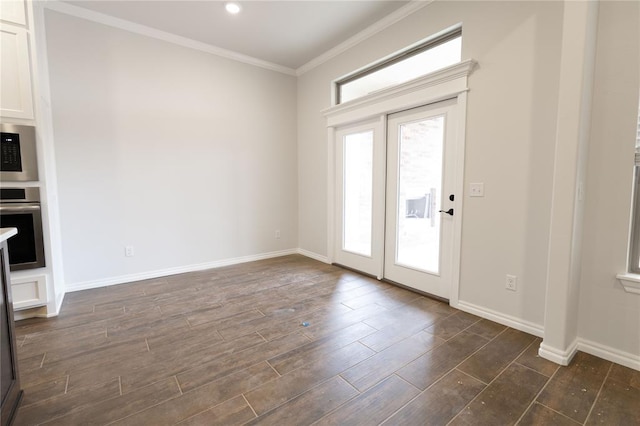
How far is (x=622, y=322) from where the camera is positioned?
1.93 meters

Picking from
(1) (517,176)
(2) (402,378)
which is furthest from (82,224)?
(1) (517,176)

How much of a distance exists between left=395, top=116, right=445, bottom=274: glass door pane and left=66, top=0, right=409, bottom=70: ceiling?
1323 millimetres

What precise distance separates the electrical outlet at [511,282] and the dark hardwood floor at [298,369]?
1.13ft

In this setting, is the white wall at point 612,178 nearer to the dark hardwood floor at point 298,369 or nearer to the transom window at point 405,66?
the dark hardwood floor at point 298,369

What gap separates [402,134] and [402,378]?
247 centimetres

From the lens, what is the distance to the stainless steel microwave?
7.59 feet

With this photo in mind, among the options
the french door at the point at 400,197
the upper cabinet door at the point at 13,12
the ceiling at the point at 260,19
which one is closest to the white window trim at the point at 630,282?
the french door at the point at 400,197

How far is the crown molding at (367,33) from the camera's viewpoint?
115 inches

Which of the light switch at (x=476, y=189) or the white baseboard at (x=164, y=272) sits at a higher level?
the light switch at (x=476, y=189)

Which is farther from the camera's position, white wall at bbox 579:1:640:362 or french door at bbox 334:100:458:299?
french door at bbox 334:100:458:299

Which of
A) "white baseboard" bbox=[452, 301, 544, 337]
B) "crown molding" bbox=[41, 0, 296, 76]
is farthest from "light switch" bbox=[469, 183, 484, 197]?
"crown molding" bbox=[41, 0, 296, 76]

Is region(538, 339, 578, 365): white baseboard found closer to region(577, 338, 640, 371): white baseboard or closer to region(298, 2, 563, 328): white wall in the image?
region(577, 338, 640, 371): white baseboard

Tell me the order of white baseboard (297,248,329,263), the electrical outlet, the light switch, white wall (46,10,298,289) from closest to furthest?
the electrical outlet → the light switch → white wall (46,10,298,289) → white baseboard (297,248,329,263)

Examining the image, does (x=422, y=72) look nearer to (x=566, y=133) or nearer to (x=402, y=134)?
(x=402, y=134)
